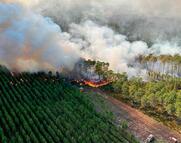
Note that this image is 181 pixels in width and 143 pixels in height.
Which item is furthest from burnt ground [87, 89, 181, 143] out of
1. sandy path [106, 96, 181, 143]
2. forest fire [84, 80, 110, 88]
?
forest fire [84, 80, 110, 88]

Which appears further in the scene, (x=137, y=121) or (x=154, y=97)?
(x=154, y=97)

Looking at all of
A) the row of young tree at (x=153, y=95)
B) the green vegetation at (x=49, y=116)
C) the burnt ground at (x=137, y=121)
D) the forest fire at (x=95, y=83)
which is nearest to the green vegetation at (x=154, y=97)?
the row of young tree at (x=153, y=95)

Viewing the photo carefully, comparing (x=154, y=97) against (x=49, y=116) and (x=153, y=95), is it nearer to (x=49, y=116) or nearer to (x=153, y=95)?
(x=153, y=95)

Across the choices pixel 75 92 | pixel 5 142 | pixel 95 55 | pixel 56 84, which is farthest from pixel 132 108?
pixel 95 55

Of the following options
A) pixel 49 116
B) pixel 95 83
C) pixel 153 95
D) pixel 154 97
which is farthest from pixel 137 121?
pixel 95 83

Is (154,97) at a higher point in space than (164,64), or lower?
lower

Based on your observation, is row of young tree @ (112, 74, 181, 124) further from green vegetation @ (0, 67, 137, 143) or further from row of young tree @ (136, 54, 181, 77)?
row of young tree @ (136, 54, 181, 77)
